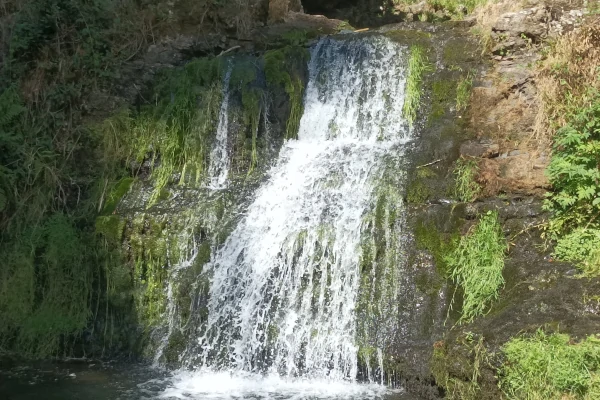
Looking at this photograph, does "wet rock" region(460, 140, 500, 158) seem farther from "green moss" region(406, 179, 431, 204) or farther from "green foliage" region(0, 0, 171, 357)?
"green foliage" region(0, 0, 171, 357)

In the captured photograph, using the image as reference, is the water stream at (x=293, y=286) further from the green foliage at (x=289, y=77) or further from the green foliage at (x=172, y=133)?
the green foliage at (x=289, y=77)

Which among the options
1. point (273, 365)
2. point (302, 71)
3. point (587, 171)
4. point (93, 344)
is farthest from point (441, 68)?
point (93, 344)

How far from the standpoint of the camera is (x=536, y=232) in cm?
725

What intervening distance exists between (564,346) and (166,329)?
4.58m

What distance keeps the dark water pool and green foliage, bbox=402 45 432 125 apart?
4189mm

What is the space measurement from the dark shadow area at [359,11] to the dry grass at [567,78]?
764 cm

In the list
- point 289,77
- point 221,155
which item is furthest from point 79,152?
point 289,77

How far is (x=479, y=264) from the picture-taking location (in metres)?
7.16

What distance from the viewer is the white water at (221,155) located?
9688mm

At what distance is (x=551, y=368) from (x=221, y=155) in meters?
5.77

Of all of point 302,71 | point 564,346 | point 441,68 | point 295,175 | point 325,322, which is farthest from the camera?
point 302,71

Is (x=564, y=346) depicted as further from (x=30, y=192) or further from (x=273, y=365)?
(x=30, y=192)

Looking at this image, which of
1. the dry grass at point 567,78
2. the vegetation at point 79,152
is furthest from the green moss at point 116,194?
the dry grass at point 567,78

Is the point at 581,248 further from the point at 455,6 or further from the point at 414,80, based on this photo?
the point at 455,6
